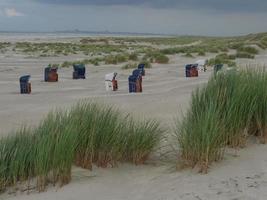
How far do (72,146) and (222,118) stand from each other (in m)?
1.78

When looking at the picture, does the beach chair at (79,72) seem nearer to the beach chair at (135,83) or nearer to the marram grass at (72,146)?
the beach chair at (135,83)

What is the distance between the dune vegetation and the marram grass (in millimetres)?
534

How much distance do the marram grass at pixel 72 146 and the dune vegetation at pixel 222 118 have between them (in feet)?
1.75

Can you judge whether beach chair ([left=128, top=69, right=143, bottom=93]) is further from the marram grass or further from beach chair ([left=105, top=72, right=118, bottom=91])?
the marram grass

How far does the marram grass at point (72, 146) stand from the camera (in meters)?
5.01

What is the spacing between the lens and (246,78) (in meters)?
6.46

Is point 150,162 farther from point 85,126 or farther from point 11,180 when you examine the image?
point 11,180

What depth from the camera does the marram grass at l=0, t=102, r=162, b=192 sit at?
5.01 meters

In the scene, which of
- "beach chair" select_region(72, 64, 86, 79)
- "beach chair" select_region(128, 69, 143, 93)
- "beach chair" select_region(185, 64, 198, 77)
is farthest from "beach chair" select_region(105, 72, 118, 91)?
"beach chair" select_region(72, 64, 86, 79)

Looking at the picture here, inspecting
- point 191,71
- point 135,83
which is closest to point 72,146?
point 135,83

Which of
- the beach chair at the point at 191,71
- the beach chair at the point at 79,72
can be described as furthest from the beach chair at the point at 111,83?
the beach chair at the point at 79,72

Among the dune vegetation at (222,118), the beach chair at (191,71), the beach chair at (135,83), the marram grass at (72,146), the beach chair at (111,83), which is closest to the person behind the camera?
the marram grass at (72,146)

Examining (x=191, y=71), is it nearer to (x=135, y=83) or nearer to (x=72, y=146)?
(x=135, y=83)

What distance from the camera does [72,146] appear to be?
5043 millimetres
